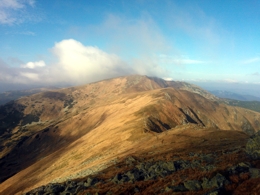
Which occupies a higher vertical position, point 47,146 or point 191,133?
point 191,133

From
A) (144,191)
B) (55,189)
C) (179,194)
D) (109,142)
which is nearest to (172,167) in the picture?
(144,191)

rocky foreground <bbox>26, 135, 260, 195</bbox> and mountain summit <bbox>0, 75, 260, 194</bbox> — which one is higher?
rocky foreground <bbox>26, 135, 260, 195</bbox>

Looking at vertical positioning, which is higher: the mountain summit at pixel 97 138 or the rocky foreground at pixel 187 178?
the rocky foreground at pixel 187 178

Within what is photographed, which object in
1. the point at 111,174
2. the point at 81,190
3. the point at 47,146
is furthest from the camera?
the point at 47,146

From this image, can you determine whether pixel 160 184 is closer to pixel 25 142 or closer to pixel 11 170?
pixel 11 170

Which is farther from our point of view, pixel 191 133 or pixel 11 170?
pixel 11 170

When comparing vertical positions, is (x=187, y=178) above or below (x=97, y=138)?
above

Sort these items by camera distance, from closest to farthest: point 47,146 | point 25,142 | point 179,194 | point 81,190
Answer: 1. point 179,194
2. point 81,190
3. point 47,146
4. point 25,142

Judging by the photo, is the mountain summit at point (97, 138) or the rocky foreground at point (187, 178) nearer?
the rocky foreground at point (187, 178)
